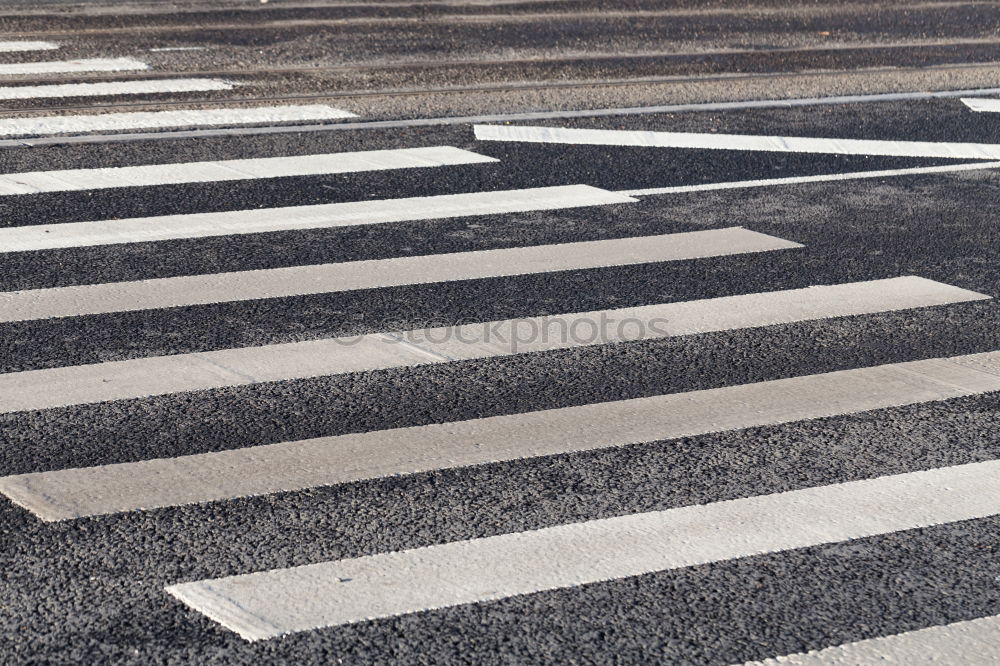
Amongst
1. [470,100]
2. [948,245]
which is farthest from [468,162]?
[948,245]

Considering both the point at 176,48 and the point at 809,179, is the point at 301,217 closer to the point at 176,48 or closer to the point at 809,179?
the point at 809,179

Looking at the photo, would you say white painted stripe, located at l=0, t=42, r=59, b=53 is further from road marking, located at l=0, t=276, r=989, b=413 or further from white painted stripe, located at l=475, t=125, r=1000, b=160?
road marking, located at l=0, t=276, r=989, b=413

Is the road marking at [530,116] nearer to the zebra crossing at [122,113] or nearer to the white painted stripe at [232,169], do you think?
the zebra crossing at [122,113]

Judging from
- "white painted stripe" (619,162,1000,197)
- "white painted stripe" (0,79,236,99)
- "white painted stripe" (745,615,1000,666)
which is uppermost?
"white painted stripe" (0,79,236,99)

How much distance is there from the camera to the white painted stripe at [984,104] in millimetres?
10211

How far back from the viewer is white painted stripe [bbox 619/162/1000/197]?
7.67m

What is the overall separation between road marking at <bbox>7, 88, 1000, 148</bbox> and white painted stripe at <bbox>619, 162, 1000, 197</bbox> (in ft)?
6.06

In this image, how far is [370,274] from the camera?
6.09 meters

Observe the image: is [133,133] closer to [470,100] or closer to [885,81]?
[470,100]

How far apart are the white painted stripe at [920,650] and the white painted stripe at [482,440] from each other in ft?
4.05

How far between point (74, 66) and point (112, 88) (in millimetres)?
999

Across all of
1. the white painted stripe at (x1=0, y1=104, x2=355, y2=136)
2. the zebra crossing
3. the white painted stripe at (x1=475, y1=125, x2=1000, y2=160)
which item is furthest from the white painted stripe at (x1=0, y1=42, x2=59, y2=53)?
the white painted stripe at (x1=475, y1=125, x2=1000, y2=160)

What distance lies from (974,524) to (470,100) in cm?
658

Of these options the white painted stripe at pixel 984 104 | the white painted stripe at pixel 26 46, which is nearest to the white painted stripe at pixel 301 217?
the white painted stripe at pixel 984 104
